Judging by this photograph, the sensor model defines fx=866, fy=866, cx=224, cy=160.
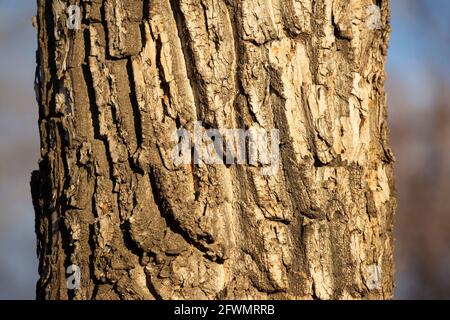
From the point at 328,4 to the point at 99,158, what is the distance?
64cm

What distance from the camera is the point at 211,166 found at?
1962 millimetres

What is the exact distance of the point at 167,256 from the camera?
196cm

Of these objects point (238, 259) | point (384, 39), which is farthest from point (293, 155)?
point (384, 39)

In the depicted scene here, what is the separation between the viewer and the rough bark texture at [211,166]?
1958 mm

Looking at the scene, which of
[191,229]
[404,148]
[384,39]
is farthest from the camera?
[404,148]

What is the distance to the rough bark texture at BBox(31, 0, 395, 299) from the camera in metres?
1.96

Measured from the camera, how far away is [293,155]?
197 cm

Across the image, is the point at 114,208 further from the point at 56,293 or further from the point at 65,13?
the point at 65,13

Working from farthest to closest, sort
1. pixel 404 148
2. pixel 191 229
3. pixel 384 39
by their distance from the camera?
pixel 404 148, pixel 384 39, pixel 191 229
